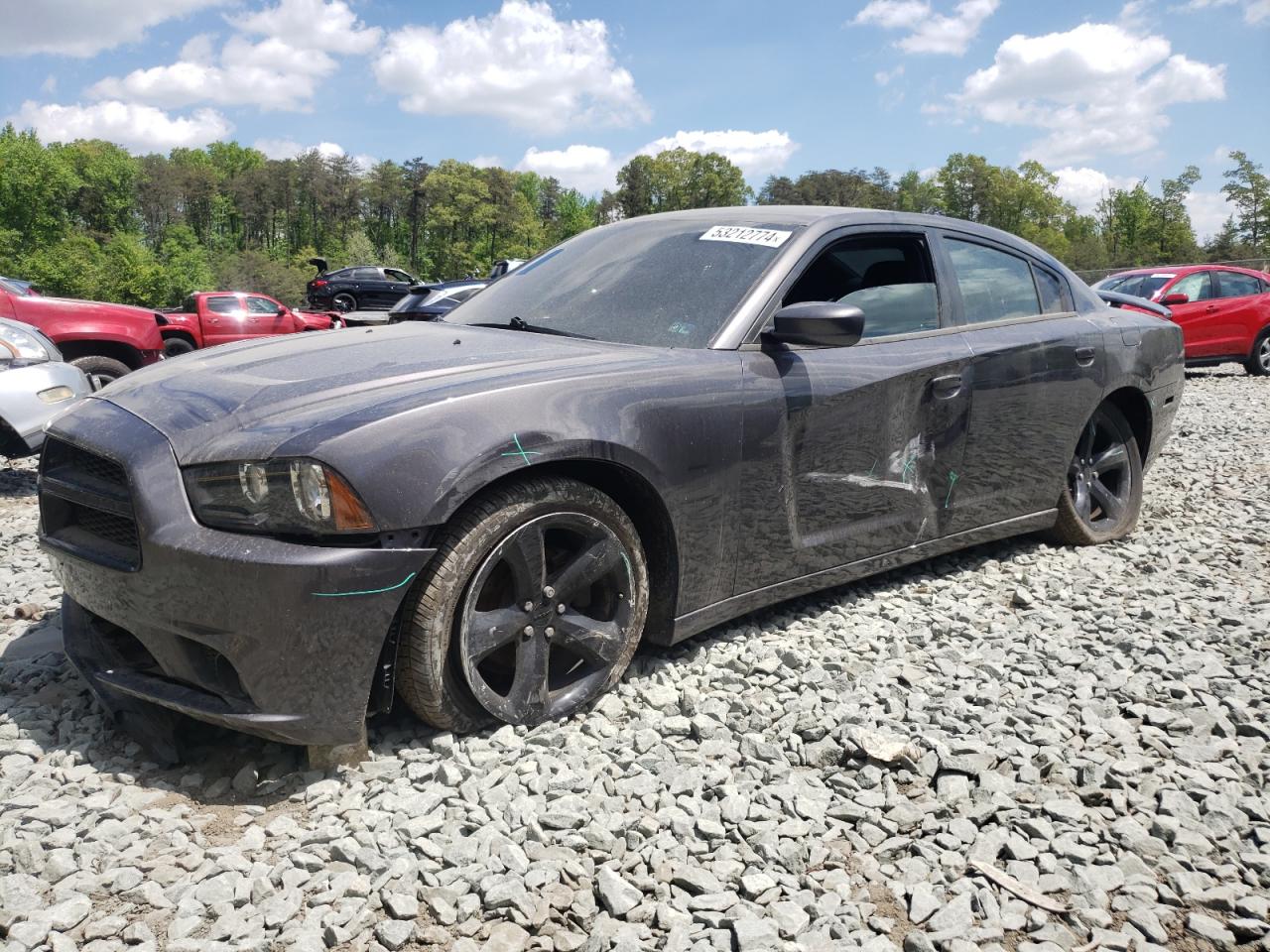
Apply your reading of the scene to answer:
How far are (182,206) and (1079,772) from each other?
103 m

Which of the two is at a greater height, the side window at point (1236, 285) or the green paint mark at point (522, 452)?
the side window at point (1236, 285)

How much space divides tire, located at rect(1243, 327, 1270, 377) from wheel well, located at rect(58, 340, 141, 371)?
1480cm

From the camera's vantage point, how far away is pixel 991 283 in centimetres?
416

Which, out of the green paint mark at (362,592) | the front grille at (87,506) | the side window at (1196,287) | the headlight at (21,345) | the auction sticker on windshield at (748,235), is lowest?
the green paint mark at (362,592)

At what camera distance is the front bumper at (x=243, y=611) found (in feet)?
7.43

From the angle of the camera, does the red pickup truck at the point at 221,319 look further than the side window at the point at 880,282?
Yes

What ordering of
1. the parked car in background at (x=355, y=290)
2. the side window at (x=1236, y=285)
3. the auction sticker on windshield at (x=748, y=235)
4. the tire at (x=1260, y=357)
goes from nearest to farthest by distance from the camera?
the auction sticker on windshield at (x=748, y=235), the side window at (x=1236, y=285), the tire at (x=1260, y=357), the parked car in background at (x=355, y=290)

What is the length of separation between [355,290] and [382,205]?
2764 inches

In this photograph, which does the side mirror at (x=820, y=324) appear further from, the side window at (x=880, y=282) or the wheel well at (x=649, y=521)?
the wheel well at (x=649, y=521)

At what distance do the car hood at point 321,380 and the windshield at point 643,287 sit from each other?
0.17m

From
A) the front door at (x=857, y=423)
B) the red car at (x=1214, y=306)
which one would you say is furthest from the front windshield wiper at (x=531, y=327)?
the red car at (x=1214, y=306)

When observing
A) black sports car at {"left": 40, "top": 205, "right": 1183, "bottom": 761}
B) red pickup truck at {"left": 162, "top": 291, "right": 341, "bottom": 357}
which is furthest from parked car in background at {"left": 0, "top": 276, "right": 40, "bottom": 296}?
black sports car at {"left": 40, "top": 205, "right": 1183, "bottom": 761}

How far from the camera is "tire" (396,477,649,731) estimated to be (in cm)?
248

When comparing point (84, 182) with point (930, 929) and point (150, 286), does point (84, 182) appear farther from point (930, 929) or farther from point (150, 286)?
point (930, 929)
